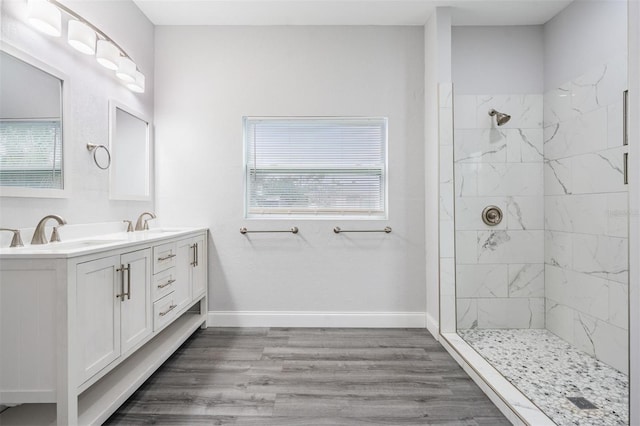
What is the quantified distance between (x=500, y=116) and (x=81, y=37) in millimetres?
2932

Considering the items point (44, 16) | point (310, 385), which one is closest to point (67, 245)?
point (44, 16)

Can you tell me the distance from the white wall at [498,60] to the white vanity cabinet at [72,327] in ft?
9.00

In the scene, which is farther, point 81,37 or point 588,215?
point 588,215

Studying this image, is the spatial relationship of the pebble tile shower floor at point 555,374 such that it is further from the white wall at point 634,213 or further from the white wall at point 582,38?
the white wall at point 582,38

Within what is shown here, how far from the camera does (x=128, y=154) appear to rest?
96.7 inches

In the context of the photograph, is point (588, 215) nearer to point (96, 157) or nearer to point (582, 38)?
point (582, 38)

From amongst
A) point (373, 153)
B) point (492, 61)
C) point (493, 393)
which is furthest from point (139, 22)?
point (493, 393)

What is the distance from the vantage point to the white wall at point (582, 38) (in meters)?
2.10

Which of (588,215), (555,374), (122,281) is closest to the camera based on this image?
(122,281)

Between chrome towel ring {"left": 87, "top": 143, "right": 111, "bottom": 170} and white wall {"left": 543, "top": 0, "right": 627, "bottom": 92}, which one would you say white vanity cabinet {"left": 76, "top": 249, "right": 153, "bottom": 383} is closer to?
chrome towel ring {"left": 87, "top": 143, "right": 111, "bottom": 170}

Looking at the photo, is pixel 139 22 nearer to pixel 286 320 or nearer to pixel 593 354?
pixel 286 320

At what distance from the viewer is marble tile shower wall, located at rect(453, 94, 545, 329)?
8.79ft

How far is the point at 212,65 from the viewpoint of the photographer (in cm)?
280

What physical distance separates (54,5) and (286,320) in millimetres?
2536
